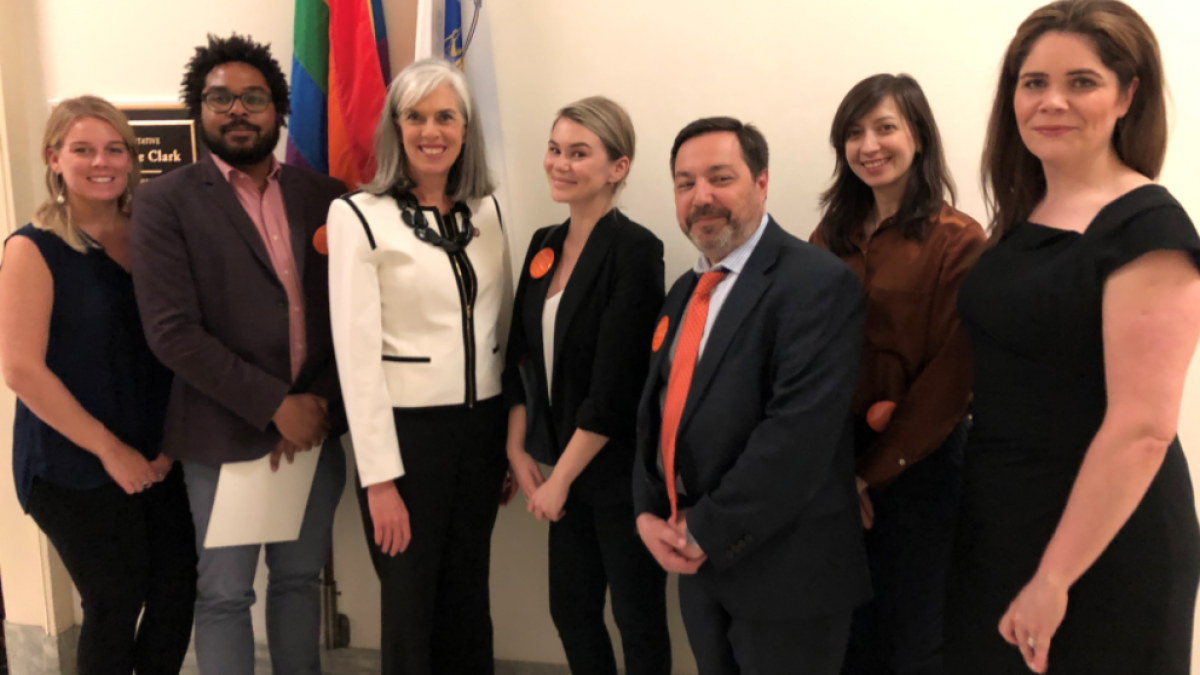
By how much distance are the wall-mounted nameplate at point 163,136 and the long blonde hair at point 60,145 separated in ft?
1.65

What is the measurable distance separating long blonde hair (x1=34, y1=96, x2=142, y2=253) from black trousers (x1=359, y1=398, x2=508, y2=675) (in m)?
1.00

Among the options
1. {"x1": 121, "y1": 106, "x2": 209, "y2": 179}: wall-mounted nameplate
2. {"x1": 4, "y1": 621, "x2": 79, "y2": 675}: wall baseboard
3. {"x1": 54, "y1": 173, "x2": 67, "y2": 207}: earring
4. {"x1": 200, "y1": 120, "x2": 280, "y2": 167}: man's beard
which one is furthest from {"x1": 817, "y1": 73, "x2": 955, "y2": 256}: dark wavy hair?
{"x1": 4, "y1": 621, "x2": 79, "y2": 675}: wall baseboard

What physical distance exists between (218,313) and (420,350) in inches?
21.1

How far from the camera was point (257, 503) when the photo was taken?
175cm

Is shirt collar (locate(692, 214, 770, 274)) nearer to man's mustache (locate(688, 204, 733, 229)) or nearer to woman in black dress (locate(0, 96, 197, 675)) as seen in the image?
man's mustache (locate(688, 204, 733, 229))

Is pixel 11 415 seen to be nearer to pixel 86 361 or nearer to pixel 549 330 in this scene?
pixel 86 361

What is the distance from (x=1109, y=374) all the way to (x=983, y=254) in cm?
34

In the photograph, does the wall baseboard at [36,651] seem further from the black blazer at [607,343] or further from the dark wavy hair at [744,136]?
the dark wavy hair at [744,136]

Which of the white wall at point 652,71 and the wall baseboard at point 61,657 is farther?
the wall baseboard at point 61,657

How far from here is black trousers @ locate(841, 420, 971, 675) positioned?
4.95 feet

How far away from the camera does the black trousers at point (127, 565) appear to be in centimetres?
175

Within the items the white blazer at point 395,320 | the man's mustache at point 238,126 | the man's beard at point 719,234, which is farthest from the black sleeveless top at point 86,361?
the man's beard at point 719,234

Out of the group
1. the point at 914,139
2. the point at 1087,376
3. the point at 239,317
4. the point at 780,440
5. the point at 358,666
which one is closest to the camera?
the point at 1087,376

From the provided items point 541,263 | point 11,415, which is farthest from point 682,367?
point 11,415
